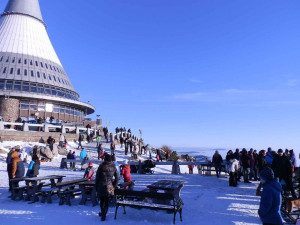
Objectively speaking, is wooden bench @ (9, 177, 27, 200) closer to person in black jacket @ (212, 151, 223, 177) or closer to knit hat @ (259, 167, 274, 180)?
knit hat @ (259, 167, 274, 180)

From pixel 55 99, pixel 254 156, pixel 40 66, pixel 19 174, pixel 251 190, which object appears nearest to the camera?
pixel 19 174

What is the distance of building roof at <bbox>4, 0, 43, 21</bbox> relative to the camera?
6028 centimetres

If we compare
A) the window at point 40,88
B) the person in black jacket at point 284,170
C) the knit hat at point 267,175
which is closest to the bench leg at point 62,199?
the knit hat at point 267,175

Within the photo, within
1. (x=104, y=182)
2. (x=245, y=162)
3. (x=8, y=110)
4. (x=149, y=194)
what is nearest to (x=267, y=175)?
(x=149, y=194)

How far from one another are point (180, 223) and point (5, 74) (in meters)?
46.7

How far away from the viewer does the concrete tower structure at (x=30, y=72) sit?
42.1 meters

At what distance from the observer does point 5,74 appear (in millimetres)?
44406

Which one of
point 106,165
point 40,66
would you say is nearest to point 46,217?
point 106,165

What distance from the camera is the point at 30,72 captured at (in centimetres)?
4703

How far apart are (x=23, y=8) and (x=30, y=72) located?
76.6 ft

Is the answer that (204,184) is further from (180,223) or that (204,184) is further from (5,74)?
(5,74)

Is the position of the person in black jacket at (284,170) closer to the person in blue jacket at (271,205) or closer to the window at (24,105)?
the person in blue jacket at (271,205)

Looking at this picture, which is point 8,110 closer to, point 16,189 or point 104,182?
point 16,189

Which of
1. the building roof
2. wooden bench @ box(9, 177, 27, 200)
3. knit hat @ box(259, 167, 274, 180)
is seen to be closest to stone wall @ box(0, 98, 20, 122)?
wooden bench @ box(9, 177, 27, 200)
